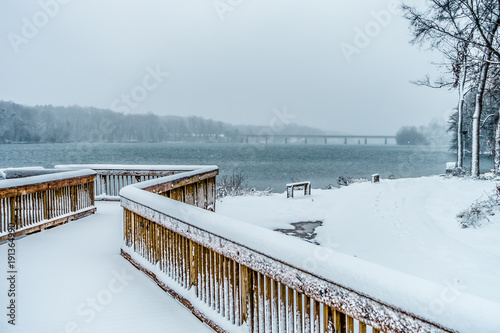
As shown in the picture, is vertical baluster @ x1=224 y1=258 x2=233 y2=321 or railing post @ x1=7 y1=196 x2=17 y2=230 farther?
railing post @ x1=7 y1=196 x2=17 y2=230

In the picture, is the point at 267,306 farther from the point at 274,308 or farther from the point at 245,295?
the point at 245,295

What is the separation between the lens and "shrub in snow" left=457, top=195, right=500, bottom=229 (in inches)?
404

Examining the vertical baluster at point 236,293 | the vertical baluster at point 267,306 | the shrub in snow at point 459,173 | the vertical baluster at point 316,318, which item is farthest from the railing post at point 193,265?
the shrub in snow at point 459,173

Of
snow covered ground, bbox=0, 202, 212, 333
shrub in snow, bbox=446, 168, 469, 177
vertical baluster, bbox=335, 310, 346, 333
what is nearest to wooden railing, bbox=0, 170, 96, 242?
snow covered ground, bbox=0, 202, 212, 333

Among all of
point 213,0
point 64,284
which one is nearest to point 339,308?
point 64,284

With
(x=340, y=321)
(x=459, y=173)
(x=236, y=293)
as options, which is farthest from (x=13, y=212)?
(x=459, y=173)

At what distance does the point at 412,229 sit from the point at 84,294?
955 cm

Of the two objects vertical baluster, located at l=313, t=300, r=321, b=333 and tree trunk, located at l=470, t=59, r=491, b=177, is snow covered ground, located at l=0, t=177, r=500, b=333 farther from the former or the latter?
tree trunk, located at l=470, t=59, r=491, b=177

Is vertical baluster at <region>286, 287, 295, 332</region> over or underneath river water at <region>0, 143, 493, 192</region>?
over

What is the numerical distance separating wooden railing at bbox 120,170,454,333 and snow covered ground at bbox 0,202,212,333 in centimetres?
25

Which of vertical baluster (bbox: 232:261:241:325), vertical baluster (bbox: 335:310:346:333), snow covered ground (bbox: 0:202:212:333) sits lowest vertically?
snow covered ground (bbox: 0:202:212:333)

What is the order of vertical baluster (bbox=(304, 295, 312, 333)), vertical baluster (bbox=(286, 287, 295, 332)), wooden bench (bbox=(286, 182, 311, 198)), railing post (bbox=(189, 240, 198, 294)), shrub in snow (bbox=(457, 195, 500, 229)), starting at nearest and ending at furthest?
vertical baluster (bbox=(304, 295, 312, 333))
vertical baluster (bbox=(286, 287, 295, 332))
railing post (bbox=(189, 240, 198, 294))
shrub in snow (bbox=(457, 195, 500, 229))
wooden bench (bbox=(286, 182, 311, 198))

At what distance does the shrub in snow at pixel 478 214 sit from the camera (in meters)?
10.3

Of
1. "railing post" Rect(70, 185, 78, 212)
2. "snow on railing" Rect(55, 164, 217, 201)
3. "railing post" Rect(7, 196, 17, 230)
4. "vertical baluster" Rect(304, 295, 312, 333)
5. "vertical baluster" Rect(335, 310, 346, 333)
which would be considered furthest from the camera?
"snow on railing" Rect(55, 164, 217, 201)
